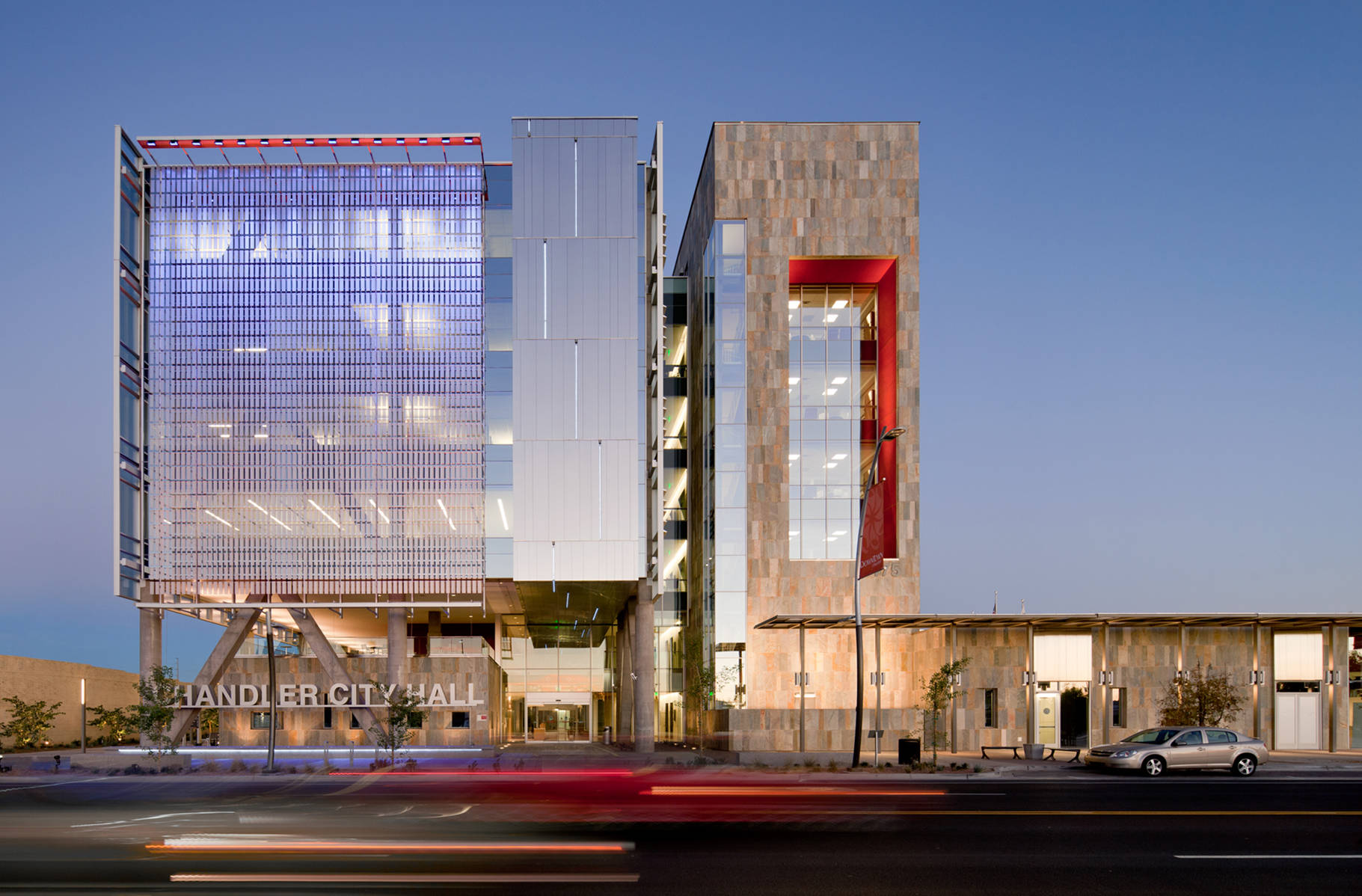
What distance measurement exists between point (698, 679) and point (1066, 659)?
52.1 ft

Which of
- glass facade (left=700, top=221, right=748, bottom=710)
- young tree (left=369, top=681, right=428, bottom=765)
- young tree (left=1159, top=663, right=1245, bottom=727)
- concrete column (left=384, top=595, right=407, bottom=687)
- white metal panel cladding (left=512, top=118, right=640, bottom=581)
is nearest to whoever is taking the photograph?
young tree (left=369, top=681, right=428, bottom=765)

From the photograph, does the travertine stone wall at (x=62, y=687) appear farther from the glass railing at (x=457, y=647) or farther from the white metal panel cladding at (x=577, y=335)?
the white metal panel cladding at (x=577, y=335)

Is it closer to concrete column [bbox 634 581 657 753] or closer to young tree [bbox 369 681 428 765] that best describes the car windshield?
concrete column [bbox 634 581 657 753]

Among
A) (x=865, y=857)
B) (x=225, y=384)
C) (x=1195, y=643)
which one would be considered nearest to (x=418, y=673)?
(x=225, y=384)

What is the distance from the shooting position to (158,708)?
39.8 m

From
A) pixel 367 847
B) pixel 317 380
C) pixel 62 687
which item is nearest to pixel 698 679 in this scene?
pixel 317 380

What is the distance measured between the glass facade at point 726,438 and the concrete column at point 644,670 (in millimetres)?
4209

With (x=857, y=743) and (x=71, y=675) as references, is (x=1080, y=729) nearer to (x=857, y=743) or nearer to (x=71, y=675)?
(x=857, y=743)

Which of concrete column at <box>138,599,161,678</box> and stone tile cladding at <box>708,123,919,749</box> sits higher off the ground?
stone tile cladding at <box>708,123,919,749</box>

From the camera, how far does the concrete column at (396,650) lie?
44.8 metres

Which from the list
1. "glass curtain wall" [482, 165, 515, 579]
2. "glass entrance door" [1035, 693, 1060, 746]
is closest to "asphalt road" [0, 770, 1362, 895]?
"glass entrance door" [1035, 693, 1060, 746]

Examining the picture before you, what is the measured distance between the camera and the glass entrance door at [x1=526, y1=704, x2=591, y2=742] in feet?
203

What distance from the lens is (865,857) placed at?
14.5 m

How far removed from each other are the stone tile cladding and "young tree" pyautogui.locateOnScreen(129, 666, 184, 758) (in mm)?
23718
